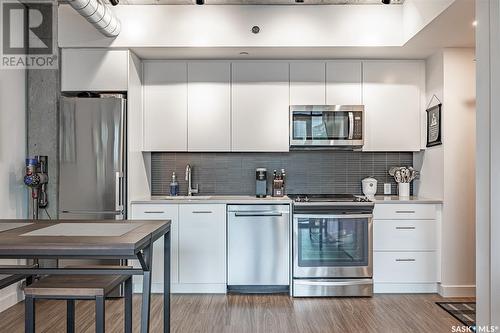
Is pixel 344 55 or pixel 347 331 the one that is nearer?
pixel 347 331

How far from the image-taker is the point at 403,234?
3842mm

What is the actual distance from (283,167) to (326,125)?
0.74m

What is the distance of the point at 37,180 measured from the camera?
3541 millimetres

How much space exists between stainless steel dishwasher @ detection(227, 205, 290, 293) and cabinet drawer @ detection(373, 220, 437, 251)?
2.98 ft

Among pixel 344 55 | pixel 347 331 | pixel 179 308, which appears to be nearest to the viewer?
pixel 347 331

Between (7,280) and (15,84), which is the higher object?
(15,84)

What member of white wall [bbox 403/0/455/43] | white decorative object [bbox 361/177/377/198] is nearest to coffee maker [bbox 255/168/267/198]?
white decorative object [bbox 361/177/377/198]

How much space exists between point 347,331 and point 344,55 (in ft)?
8.66

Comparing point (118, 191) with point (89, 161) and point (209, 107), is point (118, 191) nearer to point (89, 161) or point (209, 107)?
point (89, 161)

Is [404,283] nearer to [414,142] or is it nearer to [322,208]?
[322,208]

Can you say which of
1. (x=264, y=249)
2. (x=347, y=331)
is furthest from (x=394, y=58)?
(x=347, y=331)

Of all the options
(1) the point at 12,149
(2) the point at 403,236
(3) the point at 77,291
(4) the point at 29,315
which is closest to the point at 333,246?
(2) the point at 403,236

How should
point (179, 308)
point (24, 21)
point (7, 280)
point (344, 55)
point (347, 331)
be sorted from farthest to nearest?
point (344, 55), point (24, 21), point (179, 308), point (347, 331), point (7, 280)

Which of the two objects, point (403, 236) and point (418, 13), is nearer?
point (418, 13)
